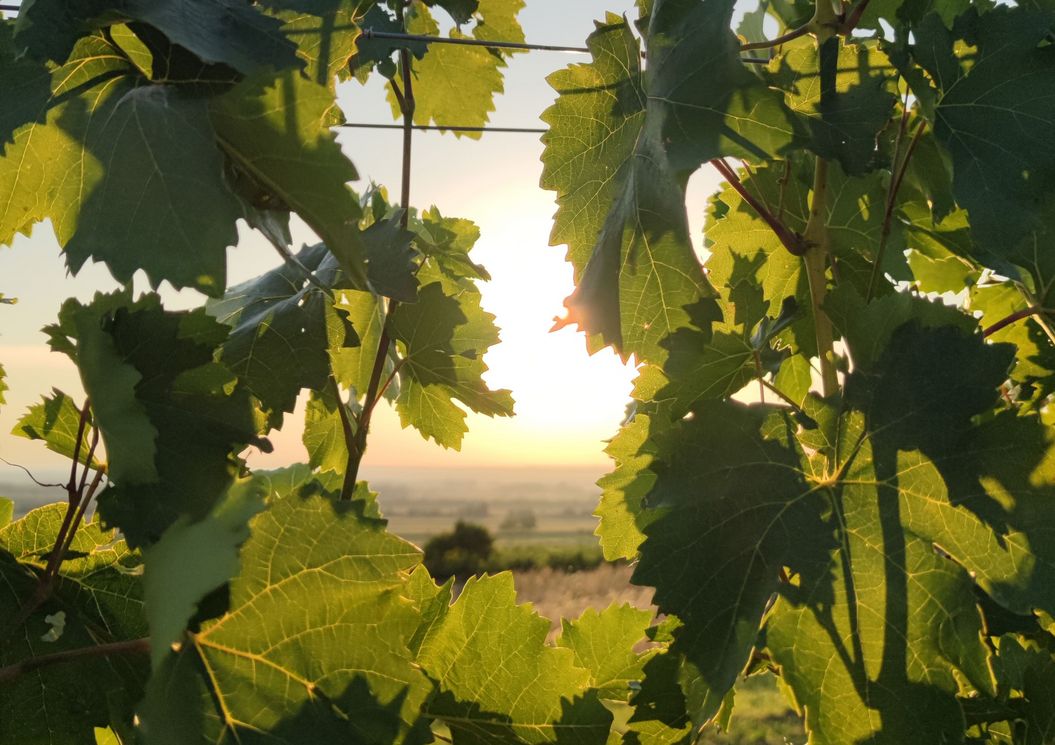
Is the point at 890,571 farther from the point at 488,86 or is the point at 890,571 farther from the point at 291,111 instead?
the point at 488,86

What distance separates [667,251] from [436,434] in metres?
0.46

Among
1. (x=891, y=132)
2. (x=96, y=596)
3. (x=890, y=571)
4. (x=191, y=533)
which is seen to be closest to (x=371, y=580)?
(x=191, y=533)

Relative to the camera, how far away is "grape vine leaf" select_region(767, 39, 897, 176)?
0.70 m

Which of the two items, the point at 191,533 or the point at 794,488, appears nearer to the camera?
the point at 191,533

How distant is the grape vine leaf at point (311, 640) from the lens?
1.82ft

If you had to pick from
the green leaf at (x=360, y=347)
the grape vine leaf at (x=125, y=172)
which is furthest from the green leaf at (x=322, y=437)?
the grape vine leaf at (x=125, y=172)

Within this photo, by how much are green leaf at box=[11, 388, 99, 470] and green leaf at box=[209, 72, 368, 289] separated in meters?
0.28

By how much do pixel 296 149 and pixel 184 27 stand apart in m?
0.09

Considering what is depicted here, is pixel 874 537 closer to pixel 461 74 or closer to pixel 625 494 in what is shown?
pixel 625 494

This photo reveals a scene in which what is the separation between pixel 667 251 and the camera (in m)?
0.68

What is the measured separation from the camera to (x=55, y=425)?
0.71 m

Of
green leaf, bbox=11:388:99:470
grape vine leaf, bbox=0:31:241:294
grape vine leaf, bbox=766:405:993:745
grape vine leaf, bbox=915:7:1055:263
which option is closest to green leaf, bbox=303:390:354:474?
green leaf, bbox=11:388:99:470

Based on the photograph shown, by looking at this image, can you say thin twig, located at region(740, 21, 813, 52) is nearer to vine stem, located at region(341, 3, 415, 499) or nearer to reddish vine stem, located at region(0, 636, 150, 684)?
vine stem, located at region(341, 3, 415, 499)

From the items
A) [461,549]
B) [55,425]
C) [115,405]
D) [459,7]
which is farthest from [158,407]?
[461,549]
